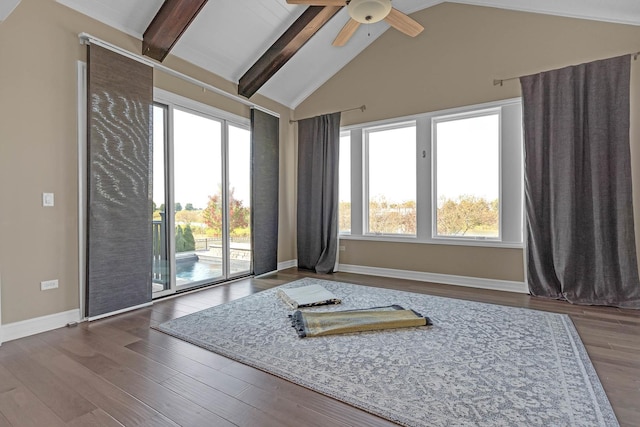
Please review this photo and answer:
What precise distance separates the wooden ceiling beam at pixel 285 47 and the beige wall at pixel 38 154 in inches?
73.8

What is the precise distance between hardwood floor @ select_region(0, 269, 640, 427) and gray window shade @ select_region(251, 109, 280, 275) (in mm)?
2210

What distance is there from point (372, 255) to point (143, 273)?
3.15 m

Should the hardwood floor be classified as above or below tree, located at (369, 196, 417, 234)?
below

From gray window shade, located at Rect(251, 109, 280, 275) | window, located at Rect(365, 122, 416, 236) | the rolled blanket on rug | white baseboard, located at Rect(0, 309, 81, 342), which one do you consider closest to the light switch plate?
white baseboard, located at Rect(0, 309, 81, 342)

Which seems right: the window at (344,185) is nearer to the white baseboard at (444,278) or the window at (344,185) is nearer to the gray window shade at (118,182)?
the white baseboard at (444,278)

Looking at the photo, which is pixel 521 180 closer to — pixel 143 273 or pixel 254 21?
pixel 254 21

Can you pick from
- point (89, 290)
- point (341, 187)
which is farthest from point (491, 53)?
point (89, 290)

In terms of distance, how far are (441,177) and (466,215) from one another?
0.62 metres

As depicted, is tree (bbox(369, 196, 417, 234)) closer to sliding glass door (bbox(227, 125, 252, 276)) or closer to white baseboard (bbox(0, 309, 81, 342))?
sliding glass door (bbox(227, 125, 252, 276))

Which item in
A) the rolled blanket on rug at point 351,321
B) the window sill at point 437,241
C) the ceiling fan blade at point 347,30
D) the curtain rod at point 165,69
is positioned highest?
the ceiling fan blade at point 347,30

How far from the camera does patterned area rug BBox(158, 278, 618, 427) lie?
168cm

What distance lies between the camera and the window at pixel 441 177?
4078 millimetres

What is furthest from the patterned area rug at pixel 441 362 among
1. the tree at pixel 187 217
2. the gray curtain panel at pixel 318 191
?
the gray curtain panel at pixel 318 191

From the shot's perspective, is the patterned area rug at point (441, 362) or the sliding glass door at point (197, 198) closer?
the patterned area rug at point (441, 362)
